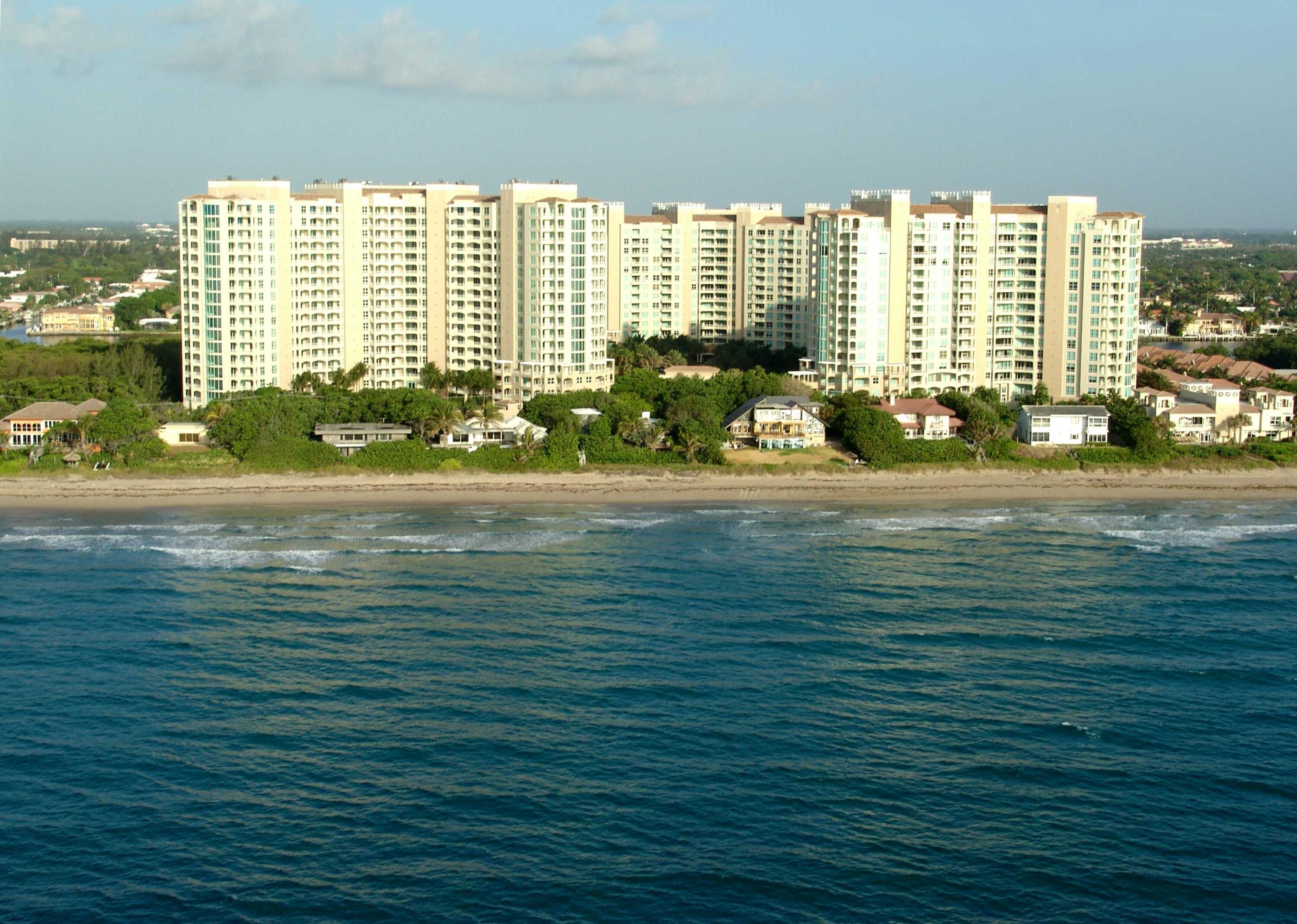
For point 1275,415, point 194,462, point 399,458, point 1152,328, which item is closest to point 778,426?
point 399,458

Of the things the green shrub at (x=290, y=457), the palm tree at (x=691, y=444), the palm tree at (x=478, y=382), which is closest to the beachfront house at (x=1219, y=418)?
the palm tree at (x=691, y=444)

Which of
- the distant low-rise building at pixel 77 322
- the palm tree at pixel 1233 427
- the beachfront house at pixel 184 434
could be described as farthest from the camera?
the distant low-rise building at pixel 77 322

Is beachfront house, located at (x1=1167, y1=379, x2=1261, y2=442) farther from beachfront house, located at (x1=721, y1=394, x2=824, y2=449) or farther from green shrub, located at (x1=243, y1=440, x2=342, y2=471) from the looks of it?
green shrub, located at (x1=243, y1=440, x2=342, y2=471)

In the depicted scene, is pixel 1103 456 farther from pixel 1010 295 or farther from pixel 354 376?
pixel 354 376

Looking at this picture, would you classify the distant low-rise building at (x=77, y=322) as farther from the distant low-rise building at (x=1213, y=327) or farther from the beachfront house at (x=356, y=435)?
the distant low-rise building at (x=1213, y=327)

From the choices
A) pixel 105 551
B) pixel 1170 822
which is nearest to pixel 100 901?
pixel 1170 822
